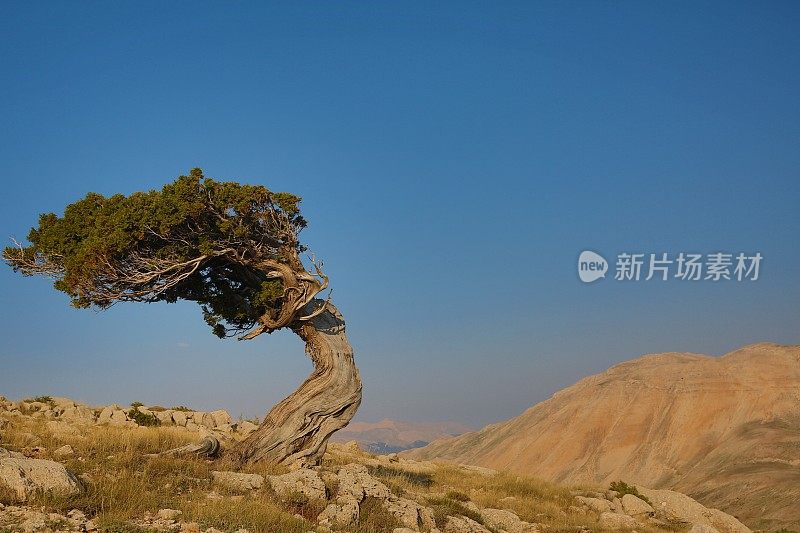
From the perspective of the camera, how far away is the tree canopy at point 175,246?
1669 centimetres

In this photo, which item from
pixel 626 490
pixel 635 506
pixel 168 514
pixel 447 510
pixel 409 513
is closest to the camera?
pixel 168 514

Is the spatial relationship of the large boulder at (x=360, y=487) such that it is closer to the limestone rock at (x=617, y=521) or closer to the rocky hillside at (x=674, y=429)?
the limestone rock at (x=617, y=521)

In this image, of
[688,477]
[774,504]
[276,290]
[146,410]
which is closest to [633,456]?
[688,477]

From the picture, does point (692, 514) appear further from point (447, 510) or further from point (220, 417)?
point (220, 417)

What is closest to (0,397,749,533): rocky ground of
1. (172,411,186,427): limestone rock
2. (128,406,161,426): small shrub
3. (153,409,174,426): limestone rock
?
(128,406,161,426): small shrub

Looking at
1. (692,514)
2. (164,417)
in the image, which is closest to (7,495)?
(164,417)

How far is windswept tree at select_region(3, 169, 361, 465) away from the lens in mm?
16844

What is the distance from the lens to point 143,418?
2805 cm

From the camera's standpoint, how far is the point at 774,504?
1096 inches

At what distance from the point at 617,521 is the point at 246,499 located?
1321cm

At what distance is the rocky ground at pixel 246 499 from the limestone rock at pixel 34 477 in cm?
2

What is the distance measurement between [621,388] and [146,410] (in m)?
38.2

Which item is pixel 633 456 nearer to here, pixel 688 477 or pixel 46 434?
pixel 688 477

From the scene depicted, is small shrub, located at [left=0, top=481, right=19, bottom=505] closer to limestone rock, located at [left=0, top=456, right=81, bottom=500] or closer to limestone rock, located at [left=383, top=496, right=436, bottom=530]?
limestone rock, located at [left=0, top=456, right=81, bottom=500]
